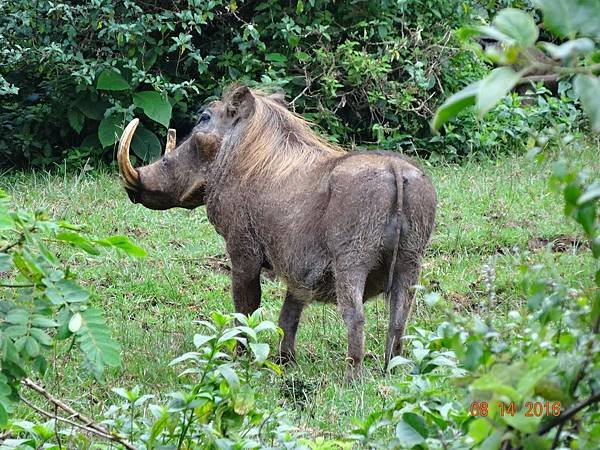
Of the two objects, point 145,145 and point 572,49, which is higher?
point 572,49

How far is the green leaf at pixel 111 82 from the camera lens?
8.94 m

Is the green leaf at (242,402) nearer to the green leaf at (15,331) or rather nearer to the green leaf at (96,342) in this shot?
the green leaf at (96,342)

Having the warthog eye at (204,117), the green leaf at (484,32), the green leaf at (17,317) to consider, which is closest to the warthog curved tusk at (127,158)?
the warthog eye at (204,117)

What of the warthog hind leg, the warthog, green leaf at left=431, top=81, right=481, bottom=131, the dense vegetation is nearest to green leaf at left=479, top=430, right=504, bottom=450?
the dense vegetation

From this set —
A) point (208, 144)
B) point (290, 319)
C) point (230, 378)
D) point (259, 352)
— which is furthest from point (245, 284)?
point (230, 378)

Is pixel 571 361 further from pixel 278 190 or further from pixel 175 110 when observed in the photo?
pixel 175 110

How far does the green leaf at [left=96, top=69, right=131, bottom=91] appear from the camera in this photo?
352 inches

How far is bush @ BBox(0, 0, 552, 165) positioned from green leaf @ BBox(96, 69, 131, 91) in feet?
0.04

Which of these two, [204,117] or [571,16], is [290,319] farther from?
[571,16]

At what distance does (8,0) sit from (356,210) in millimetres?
4837

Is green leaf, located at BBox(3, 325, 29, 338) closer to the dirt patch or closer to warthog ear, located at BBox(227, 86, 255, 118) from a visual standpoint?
warthog ear, located at BBox(227, 86, 255, 118)

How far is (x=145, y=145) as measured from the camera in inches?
363

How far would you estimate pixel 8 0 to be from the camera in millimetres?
8609

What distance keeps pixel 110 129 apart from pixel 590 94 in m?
7.96
